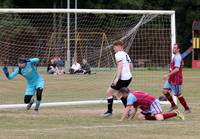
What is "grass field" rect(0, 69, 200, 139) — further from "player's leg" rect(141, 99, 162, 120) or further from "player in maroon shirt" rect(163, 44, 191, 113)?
"player in maroon shirt" rect(163, 44, 191, 113)

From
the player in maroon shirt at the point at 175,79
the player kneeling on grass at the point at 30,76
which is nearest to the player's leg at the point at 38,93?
the player kneeling on grass at the point at 30,76

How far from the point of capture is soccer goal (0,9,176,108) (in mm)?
22062

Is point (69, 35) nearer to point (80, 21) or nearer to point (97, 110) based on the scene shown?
point (80, 21)

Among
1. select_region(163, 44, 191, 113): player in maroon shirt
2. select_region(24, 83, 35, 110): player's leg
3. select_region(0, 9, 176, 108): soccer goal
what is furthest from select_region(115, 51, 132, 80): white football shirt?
select_region(0, 9, 176, 108): soccer goal

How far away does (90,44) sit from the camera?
29984mm

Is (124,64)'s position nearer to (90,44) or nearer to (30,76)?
(30,76)

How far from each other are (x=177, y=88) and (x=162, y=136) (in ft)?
16.8

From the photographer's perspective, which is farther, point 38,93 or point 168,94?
point 168,94

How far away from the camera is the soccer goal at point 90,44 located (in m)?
22.1

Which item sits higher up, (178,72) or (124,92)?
(178,72)

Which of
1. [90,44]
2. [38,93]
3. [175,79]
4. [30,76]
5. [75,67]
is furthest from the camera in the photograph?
[75,67]

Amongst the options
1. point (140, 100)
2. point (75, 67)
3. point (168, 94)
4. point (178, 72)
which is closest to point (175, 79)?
point (178, 72)

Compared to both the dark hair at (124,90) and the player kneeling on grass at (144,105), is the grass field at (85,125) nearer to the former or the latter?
the player kneeling on grass at (144,105)

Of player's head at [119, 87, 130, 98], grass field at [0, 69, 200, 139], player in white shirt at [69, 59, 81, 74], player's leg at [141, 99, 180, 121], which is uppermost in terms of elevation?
player in white shirt at [69, 59, 81, 74]
